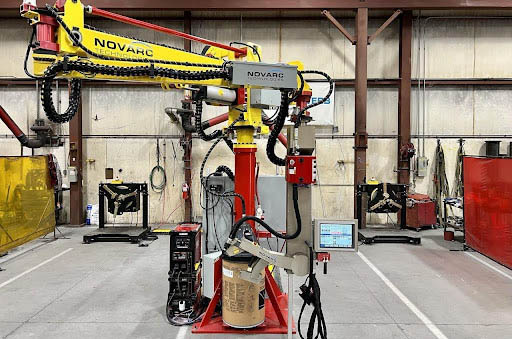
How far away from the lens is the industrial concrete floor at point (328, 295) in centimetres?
421

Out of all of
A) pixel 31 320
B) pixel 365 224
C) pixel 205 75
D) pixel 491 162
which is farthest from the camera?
pixel 365 224

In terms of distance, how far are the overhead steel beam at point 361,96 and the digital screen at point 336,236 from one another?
596 centimetres

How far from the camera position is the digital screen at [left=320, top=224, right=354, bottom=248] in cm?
316

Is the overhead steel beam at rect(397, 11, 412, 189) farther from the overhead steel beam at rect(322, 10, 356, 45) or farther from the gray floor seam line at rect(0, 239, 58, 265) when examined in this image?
the gray floor seam line at rect(0, 239, 58, 265)

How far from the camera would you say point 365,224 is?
9406 millimetres

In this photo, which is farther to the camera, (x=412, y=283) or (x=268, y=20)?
(x=268, y=20)

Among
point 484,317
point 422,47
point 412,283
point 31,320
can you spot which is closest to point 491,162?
point 412,283

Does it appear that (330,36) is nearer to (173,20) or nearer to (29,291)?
(173,20)

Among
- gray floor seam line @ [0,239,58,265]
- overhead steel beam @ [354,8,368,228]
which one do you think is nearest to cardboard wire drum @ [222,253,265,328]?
gray floor seam line @ [0,239,58,265]

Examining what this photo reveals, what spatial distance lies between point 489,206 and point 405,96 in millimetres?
3659

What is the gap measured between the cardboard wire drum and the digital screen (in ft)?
3.55

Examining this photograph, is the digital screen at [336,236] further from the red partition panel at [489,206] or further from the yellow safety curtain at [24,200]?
the yellow safety curtain at [24,200]

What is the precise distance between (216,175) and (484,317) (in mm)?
3890

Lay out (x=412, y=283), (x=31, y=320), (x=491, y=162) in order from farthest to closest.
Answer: (x=491, y=162), (x=412, y=283), (x=31, y=320)
